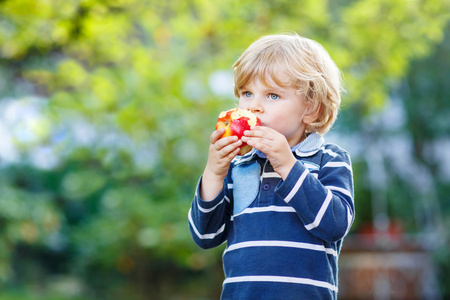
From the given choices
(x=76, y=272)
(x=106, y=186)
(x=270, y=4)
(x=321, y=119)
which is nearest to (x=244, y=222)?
(x=321, y=119)

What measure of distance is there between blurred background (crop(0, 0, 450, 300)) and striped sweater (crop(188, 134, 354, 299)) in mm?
1895

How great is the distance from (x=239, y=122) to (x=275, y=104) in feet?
0.44

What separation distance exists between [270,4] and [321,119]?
2.99m

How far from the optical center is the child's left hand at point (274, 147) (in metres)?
1.41

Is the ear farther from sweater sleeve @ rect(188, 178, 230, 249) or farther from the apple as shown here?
sweater sleeve @ rect(188, 178, 230, 249)

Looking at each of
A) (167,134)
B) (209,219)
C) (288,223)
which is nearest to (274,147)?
(288,223)

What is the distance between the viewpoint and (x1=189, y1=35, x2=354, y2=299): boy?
141cm

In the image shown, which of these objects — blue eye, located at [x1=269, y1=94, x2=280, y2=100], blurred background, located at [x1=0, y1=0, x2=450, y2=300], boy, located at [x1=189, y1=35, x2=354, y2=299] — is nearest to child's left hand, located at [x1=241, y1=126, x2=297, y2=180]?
boy, located at [x1=189, y1=35, x2=354, y2=299]

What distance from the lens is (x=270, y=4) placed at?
4410 millimetres

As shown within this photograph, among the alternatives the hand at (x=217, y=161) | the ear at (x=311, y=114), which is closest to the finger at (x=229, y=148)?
the hand at (x=217, y=161)

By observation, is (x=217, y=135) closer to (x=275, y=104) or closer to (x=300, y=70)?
(x=275, y=104)

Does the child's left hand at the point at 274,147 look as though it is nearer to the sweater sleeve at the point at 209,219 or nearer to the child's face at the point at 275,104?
the child's face at the point at 275,104

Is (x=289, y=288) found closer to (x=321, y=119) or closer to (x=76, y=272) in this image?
(x=321, y=119)

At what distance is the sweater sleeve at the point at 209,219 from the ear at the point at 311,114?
312mm
